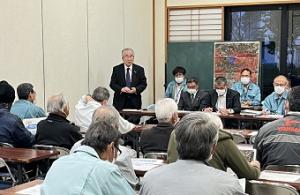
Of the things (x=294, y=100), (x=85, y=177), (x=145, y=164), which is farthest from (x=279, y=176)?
(x=85, y=177)

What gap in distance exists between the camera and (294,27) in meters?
8.60

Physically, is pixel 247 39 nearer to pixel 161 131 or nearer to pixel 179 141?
pixel 161 131

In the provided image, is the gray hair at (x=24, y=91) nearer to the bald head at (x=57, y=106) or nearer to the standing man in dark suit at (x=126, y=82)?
the bald head at (x=57, y=106)

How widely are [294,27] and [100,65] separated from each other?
12.1 feet

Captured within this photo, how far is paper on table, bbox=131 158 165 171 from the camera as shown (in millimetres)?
3234

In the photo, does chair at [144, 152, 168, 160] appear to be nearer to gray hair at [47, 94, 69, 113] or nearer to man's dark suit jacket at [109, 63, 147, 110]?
gray hair at [47, 94, 69, 113]

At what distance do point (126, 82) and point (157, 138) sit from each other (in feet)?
13.1

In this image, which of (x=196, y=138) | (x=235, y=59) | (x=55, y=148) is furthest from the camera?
(x=235, y=59)

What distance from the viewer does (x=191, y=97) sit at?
7.43 m

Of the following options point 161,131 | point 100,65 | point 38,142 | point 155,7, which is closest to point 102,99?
point 38,142

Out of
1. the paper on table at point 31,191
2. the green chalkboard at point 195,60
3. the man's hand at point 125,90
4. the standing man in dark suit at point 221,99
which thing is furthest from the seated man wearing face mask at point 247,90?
the paper on table at point 31,191

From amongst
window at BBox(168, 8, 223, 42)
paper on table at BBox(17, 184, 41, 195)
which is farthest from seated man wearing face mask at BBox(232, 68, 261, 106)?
paper on table at BBox(17, 184, 41, 195)

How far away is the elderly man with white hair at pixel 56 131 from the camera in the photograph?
4.36 metres

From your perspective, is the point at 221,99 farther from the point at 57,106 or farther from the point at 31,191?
the point at 31,191
